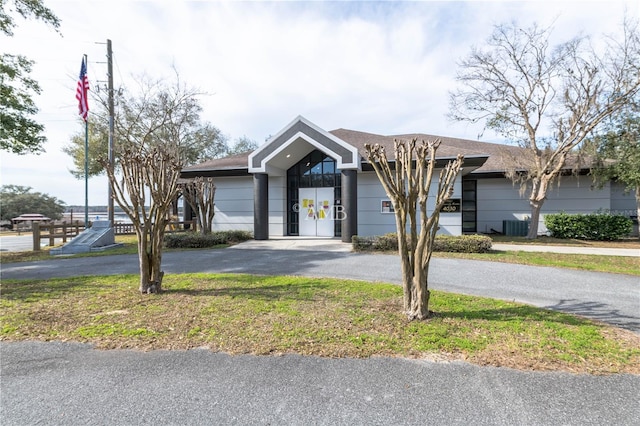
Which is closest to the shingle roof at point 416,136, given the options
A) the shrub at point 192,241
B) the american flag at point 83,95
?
the shrub at point 192,241

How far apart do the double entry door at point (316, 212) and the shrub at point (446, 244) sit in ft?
17.6

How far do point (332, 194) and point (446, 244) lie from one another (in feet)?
24.2

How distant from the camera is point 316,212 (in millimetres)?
17688

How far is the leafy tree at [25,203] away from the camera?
4038 centimetres

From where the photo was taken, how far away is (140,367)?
3365 mm

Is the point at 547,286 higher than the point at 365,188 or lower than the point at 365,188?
lower

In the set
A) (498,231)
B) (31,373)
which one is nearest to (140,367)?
(31,373)

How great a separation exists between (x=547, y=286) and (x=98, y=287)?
9.65 metres

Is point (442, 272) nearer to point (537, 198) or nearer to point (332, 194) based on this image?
point (332, 194)

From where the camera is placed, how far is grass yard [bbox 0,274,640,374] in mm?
3639

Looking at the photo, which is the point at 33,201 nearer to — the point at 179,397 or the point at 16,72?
the point at 16,72

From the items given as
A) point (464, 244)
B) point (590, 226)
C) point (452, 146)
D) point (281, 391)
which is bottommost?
point (281, 391)

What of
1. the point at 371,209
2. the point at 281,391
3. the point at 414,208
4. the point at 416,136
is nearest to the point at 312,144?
the point at 371,209

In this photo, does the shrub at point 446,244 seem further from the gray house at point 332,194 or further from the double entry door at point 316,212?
the double entry door at point 316,212
